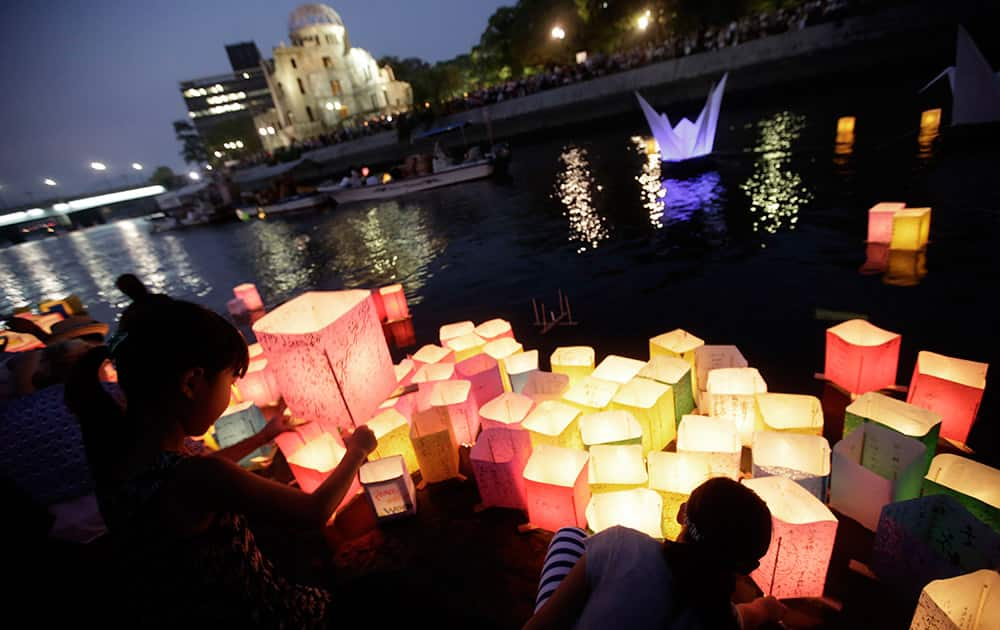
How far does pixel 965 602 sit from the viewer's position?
4.55ft

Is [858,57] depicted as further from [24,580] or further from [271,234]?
[24,580]

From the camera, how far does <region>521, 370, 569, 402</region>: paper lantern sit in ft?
10.5

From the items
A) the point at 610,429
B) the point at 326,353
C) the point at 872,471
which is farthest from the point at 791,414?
the point at 326,353

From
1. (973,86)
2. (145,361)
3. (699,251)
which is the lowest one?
(699,251)

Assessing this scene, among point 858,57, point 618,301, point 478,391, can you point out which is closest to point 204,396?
point 478,391

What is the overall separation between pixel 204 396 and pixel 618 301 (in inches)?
202

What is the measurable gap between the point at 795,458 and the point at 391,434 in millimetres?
2282

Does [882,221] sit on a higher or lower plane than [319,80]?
lower

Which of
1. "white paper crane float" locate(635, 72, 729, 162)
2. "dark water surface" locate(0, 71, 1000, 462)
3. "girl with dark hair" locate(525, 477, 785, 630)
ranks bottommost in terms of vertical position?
"dark water surface" locate(0, 71, 1000, 462)

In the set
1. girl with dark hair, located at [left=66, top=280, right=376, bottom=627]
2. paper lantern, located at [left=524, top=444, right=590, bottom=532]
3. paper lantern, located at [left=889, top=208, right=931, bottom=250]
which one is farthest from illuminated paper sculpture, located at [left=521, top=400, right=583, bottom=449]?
paper lantern, located at [left=889, top=208, right=931, bottom=250]

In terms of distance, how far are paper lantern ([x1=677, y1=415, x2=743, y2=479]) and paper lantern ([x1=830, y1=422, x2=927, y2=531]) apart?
0.47 m

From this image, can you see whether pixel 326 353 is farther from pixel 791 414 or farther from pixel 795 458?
pixel 791 414

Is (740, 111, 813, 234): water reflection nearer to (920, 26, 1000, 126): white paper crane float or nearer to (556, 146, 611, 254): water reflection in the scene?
(556, 146, 611, 254): water reflection

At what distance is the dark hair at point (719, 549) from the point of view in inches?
45.0
